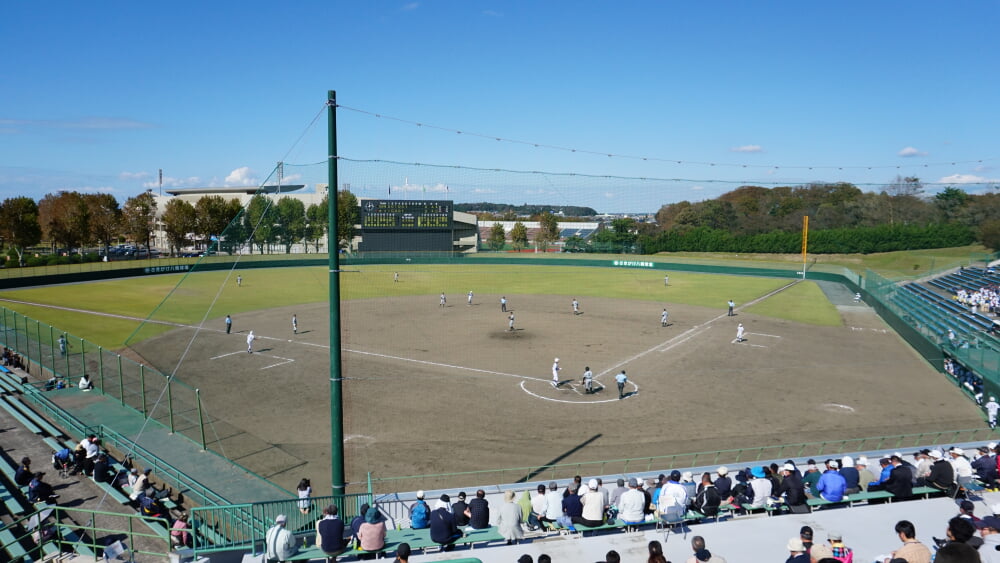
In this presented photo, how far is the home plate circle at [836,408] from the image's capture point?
68.7 feet

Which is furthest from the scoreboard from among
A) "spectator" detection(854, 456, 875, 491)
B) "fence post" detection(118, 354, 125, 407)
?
"spectator" detection(854, 456, 875, 491)

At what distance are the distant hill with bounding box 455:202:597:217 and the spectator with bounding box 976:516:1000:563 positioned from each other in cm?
1452

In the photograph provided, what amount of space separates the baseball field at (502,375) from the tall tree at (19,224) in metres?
26.2

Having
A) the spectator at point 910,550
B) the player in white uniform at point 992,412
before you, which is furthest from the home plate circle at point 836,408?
the spectator at point 910,550

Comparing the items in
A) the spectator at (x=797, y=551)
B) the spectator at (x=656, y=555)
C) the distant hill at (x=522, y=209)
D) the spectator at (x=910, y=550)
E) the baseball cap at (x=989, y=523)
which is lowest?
the baseball cap at (x=989, y=523)

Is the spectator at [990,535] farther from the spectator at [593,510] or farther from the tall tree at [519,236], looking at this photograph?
the tall tree at [519,236]

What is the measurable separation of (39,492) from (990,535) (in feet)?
52.6

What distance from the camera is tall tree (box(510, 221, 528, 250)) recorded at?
8644 cm

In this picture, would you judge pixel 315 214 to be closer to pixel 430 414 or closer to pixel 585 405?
pixel 430 414

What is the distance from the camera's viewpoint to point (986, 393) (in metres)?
21.2

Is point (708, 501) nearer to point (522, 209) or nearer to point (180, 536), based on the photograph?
point (180, 536)

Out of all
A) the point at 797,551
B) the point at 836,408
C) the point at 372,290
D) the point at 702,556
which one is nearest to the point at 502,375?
the point at 836,408

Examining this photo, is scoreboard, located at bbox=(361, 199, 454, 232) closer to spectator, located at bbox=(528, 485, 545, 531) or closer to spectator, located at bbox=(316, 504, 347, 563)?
spectator, located at bbox=(528, 485, 545, 531)

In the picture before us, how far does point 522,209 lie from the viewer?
870 inches
